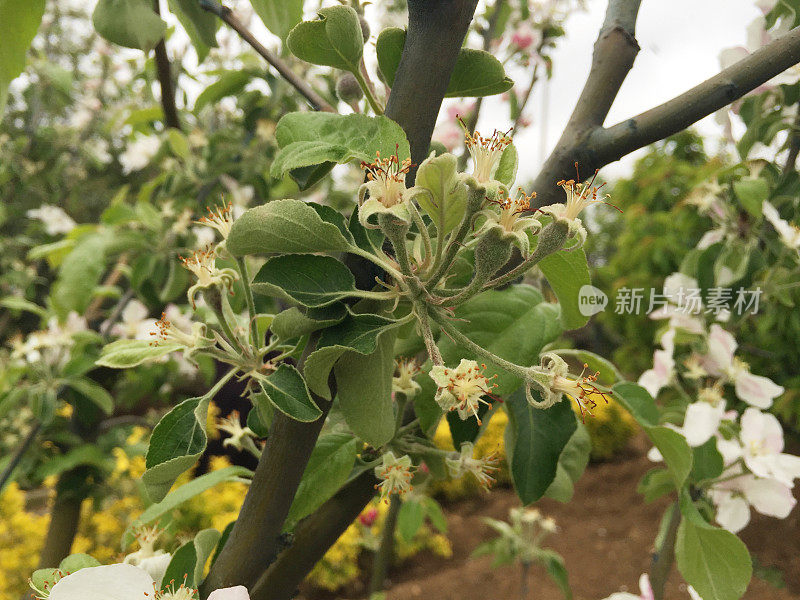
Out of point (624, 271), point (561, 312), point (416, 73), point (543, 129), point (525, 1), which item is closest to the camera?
point (416, 73)

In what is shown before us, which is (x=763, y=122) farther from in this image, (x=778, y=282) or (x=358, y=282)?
(x=358, y=282)

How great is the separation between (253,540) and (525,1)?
138 centimetres

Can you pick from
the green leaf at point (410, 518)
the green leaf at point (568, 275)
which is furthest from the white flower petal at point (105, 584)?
the green leaf at point (410, 518)

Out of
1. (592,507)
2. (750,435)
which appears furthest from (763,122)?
(592,507)

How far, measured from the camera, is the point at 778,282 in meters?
1.21

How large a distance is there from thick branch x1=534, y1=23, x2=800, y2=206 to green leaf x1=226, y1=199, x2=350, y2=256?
0.19 meters

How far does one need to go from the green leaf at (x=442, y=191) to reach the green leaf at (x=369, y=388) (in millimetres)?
84

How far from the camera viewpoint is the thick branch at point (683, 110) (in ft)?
1.38

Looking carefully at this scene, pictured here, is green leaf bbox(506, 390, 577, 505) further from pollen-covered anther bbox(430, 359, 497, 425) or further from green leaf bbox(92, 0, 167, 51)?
green leaf bbox(92, 0, 167, 51)

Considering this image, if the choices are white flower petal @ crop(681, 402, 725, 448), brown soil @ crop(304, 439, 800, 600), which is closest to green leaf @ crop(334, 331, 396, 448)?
white flower petal @ crop(681, 402, 725, 448)

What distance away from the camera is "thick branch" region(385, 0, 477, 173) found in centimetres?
39

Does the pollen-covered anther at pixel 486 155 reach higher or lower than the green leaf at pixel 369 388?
higher

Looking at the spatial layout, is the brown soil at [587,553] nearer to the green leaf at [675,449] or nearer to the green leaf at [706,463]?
the green leaf at [706,463]

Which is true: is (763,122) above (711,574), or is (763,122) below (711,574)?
above
